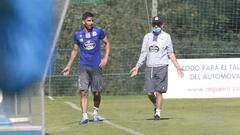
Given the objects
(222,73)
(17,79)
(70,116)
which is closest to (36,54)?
(17,79)

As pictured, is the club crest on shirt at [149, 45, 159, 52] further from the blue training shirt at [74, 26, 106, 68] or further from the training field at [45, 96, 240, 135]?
the training field at [45, 96, 240, 135]

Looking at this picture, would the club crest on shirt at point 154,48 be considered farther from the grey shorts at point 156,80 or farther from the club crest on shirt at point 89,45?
the club crest on shirt at point 89,45

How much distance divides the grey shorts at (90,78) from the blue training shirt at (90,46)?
0.31ft

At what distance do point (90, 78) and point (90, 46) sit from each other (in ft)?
1.94

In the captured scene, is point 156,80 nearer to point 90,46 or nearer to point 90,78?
point 90,78

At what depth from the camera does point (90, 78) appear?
1370cm

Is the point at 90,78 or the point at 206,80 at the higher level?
the point at 90,78

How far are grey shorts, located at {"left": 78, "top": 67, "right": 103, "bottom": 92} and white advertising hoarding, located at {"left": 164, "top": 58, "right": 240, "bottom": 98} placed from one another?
31.4ft

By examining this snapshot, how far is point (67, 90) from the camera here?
2662 centimetres

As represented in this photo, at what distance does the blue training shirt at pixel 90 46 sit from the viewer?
13.6 m

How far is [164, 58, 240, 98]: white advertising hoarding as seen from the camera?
76.3 feet

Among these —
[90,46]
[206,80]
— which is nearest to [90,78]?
[90,46]

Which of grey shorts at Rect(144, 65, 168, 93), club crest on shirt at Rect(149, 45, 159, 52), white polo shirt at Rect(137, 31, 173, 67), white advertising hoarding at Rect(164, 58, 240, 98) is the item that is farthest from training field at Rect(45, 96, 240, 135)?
white advertising hoarding at Rect(164, 58, 240, 98)

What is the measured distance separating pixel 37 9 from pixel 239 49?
24.2 meters
